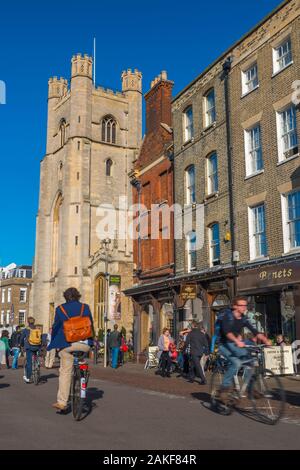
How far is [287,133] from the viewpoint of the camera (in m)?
17.9

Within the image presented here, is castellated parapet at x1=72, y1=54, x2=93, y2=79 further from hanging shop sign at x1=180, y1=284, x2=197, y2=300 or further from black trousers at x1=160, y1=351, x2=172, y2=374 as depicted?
black trousers at x1=160, y1=351, x2=172, y2=374

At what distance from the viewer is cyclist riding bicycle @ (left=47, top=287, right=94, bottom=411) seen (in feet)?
25.5

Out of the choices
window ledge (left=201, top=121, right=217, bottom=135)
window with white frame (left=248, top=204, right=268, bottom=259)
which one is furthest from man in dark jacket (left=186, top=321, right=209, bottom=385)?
window ledge (left=201, top=121, right=217, bottom=135)

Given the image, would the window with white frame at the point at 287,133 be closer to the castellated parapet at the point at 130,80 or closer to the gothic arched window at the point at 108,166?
the gothic arched window at the point at 108,166

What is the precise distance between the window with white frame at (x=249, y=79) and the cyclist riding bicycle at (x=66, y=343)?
46.8 feet

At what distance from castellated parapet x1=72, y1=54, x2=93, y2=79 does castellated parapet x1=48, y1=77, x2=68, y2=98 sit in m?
6.67

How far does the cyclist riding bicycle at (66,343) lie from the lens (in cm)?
778

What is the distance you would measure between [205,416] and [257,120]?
44.4ft

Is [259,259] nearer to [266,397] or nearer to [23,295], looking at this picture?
[266,397]

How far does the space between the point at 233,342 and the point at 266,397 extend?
0.91 meters

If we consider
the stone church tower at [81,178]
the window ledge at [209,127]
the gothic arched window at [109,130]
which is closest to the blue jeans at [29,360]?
the window ledge at [209,127]

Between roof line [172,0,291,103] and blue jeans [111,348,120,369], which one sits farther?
blue jeans [111,348,120,369]

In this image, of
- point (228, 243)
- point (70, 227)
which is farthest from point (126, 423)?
point (70, 227)

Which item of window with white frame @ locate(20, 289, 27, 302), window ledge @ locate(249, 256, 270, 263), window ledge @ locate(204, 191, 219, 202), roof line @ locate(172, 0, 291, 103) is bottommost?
window ledge @ locate(249, 256, 270, 263)
